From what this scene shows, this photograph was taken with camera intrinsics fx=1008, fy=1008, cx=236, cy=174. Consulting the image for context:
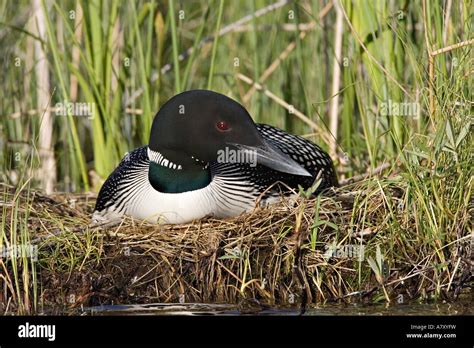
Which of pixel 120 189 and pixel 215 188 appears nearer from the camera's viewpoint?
pixel 215 188

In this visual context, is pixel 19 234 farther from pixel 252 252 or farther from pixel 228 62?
pixel 228 62

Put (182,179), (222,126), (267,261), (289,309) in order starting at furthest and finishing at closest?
(182,179) → (222,126) → (267,261) → (289,309)

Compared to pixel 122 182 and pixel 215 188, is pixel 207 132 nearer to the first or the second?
pixel 215 188

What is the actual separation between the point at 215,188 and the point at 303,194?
564 mm

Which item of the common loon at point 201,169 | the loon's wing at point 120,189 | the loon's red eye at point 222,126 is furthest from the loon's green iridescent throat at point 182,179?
the loon's red eye at point 222,126

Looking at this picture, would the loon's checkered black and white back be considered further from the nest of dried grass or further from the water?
the water

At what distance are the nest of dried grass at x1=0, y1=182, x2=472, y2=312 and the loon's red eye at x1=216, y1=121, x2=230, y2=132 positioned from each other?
42cm

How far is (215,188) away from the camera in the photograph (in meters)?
4.61

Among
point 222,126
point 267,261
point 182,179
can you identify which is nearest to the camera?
point 267,261

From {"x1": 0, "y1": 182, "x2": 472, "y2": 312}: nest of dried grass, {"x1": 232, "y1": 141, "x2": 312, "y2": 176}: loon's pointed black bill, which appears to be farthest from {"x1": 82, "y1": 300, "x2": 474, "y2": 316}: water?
{"x1": 232, "y1": 141, "x2": 312, "y2": 176}: loon's pointed black bill

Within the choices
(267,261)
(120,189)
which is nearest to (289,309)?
(267,261)

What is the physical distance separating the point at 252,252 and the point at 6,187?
5.50ft

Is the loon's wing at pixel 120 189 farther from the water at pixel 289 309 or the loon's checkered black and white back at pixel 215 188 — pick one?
the water at pixel 289 309

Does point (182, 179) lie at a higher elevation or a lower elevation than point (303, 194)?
higher
